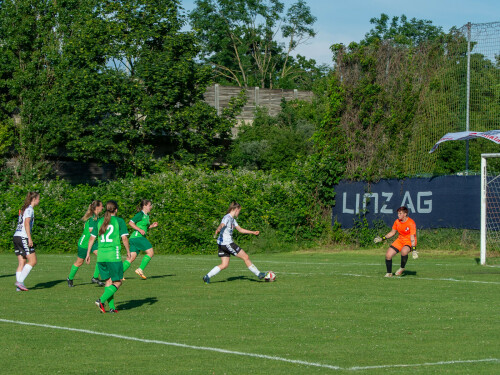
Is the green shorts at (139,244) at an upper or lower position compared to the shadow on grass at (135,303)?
upper

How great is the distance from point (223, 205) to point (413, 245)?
43.6ft

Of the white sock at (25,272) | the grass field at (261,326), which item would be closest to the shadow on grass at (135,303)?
the grass field at (261,326)

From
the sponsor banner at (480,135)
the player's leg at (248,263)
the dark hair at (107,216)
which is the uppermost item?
the sponsor banner at (480,135)

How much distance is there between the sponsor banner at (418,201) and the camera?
24.9 meters

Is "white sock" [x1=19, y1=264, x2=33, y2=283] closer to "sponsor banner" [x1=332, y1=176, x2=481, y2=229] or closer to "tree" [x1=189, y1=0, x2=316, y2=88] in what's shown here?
"sponsor banner" [x1=332, y1=176, x2=481, y2=229]

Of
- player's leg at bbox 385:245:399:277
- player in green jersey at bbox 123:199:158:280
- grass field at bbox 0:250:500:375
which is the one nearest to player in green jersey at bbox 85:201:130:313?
grass field at bbox 0:250:500:375

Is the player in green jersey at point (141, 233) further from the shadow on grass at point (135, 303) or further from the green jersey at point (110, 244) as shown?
the green jersey at point (110, 244)

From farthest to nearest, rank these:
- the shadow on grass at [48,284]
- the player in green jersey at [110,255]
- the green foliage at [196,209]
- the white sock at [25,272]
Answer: the green foliage at [196,209]
the shadow on grass at [48,284]
the white sock at [25,272]
the player in green jersey at [110,255]

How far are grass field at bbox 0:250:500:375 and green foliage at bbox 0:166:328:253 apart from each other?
36.5 ft

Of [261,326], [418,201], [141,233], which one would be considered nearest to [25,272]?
[141,233]

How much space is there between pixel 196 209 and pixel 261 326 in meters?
19.4

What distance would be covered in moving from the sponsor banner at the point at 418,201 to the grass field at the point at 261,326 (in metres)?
7.45

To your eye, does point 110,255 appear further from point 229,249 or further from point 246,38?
point 246,38

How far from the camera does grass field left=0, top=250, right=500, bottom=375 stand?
25.5ft
